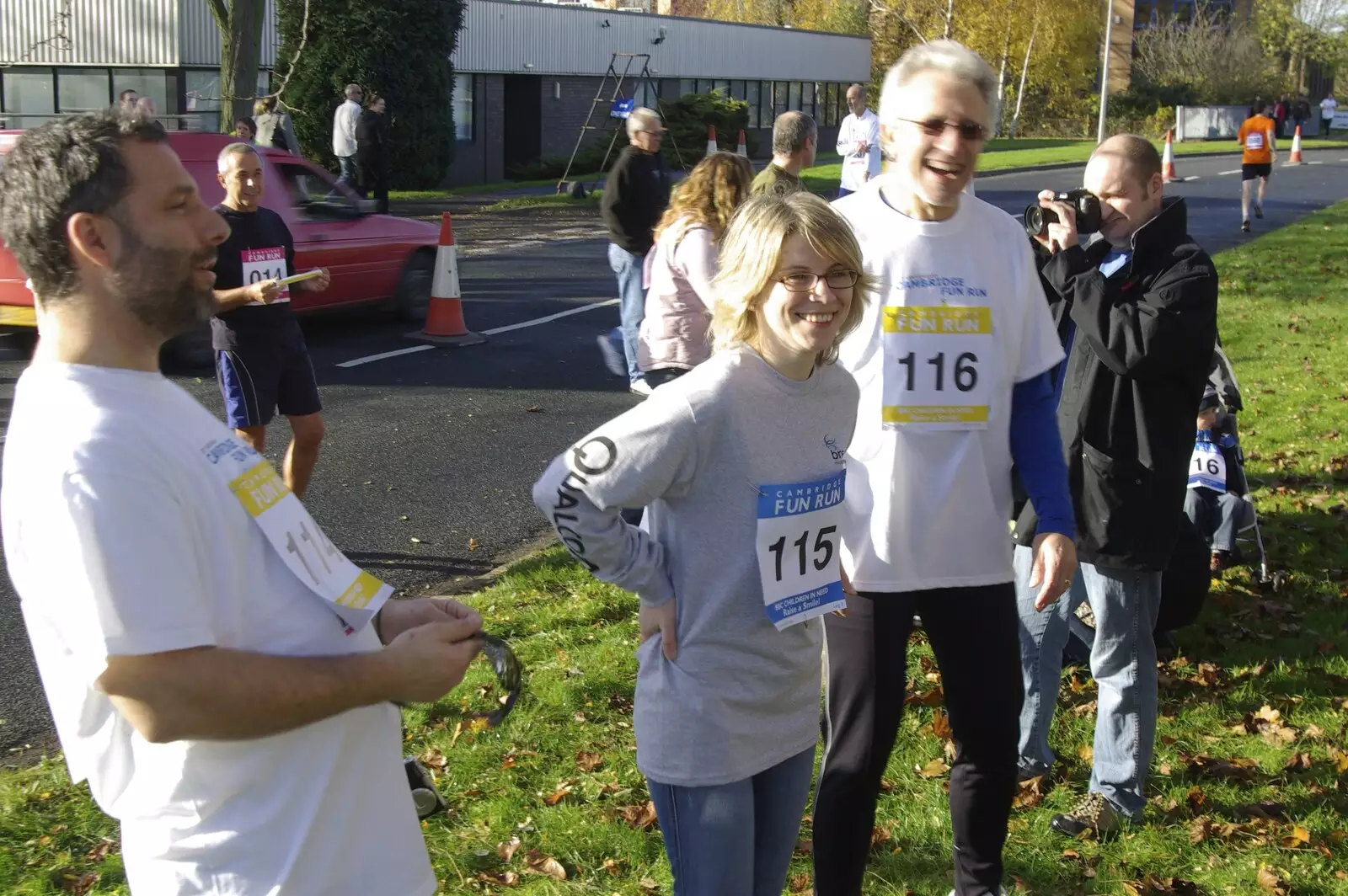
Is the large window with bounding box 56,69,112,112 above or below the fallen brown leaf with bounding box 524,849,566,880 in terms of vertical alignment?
above

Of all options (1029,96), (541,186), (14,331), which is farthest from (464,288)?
(1029,96)

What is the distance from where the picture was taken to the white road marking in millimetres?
11563

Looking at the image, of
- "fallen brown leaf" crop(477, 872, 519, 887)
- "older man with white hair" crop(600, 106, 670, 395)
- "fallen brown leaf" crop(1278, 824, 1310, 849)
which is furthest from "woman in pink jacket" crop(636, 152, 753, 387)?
"fallen brown leaf" crop(1278, 824, 1310, 849)

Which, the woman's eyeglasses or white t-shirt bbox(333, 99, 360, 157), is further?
white t-shirt bbox(333, 99, 360, 157)

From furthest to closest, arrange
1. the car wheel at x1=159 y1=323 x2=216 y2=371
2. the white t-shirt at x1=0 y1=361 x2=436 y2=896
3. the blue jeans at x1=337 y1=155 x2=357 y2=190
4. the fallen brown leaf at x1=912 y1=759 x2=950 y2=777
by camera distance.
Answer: the blue jeans at x1=337 y1=155 x2=357 y2=190
the car wheel at x1=159 y1=323 x2=216 y2=371
the fallen brown leaf at x1=912 y1=759 x2=950 y2=777
the white t-shirt at x1=0 y1=361 x2=436 y2=896

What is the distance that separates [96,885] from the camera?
12.6 feet

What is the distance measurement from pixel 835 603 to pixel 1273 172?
37436 mm

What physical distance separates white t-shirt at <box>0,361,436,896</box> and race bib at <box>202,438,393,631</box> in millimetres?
19

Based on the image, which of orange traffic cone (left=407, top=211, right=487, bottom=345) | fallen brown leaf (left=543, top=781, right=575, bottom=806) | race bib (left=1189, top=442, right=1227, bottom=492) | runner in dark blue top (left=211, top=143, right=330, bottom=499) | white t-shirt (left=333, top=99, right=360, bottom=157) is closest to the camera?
fallen brown leaf (left=543, top=781, right=575, bottom=806)

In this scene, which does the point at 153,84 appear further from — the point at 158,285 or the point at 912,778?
the point at 158,285

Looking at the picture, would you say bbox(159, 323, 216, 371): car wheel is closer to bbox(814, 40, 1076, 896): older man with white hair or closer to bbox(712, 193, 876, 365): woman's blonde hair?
bbox(814, 40, 1076, 896): older man with white hair

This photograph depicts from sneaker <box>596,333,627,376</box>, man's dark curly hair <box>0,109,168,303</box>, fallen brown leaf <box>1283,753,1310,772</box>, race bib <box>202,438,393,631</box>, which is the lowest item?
fallen brown leaf <box>1283,753,1310,772</box>

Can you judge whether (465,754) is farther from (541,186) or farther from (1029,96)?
(1029,96)

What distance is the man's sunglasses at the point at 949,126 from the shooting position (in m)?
3.22
